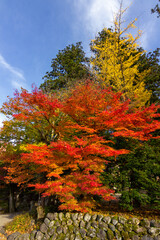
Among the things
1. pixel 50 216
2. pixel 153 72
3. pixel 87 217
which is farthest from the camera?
pixel 153 72

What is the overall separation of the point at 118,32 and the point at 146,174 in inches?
416

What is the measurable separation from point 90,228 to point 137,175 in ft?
11.4

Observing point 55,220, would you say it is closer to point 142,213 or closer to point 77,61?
point 142,213

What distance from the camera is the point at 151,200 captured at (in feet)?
25.0

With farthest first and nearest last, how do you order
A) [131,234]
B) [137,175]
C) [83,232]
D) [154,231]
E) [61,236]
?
1. [137,175]
2. [61,236]
3. [83,232]
4. [131,234]
5. [154,231]

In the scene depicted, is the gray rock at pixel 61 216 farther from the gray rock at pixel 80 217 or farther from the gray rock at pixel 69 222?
the gray rock at pixel 80 217

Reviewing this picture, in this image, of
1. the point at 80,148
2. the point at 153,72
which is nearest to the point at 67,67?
the point at 153,72

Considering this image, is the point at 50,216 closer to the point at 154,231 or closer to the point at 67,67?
the point at 154,231

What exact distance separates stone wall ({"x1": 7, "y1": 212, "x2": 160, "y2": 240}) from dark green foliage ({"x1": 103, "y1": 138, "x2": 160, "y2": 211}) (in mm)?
875

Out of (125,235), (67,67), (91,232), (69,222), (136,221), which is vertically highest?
(67,67)

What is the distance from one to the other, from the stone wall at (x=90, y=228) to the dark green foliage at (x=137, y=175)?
87 cm

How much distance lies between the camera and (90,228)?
24.1 feet

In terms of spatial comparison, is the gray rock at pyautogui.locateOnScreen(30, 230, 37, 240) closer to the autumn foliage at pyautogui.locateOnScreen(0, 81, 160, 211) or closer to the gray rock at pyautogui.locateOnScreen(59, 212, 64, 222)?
the gray rock at pyautogui.locateOnScreen(59, 212, 64, 222)

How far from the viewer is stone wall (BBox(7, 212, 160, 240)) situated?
6.69 meters
